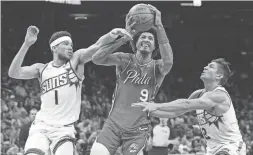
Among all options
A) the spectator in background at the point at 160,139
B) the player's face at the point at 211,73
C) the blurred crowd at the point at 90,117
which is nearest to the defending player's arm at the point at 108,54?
the player's face at the point at 211,73

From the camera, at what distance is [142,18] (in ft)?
24.4

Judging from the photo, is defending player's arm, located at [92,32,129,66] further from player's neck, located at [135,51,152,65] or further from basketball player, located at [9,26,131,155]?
player's neck, located at [135,51,152,65]

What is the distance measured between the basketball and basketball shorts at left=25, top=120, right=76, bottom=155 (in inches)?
60.3

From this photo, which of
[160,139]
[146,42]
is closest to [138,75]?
[146,42]

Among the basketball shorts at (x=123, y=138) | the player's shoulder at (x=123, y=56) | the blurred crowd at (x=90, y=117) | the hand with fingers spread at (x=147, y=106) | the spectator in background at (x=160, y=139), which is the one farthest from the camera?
the spectator in background at (x=160, y=139)

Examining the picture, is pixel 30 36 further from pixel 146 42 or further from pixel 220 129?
pixel 220 129

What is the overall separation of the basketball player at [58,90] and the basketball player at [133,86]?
37 centimetres

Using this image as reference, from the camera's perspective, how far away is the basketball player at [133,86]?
736 cm

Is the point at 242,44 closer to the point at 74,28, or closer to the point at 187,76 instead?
the point at 187,76

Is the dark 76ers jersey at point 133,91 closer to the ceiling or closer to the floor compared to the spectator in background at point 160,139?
closer to the ceiling

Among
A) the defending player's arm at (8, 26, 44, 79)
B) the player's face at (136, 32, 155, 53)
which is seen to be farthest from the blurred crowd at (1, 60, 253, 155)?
the player's face at (136, 32, 155, 53)

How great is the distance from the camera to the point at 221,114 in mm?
7980

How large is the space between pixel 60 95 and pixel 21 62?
68 centimetres

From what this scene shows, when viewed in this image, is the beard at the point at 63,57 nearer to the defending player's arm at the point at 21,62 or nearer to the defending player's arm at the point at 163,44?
the defending player's arm at the point at 21,62
